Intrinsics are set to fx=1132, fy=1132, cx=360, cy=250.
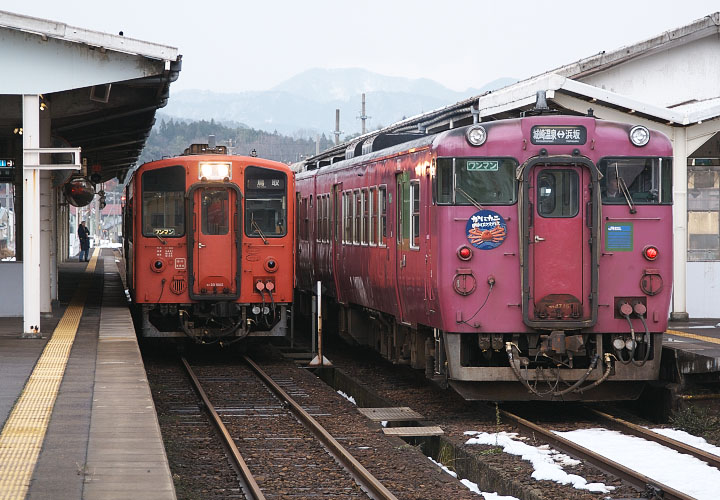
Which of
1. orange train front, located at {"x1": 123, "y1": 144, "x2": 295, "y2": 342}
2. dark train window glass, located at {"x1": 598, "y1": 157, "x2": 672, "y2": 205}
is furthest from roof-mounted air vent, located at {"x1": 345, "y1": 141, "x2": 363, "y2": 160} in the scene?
dark train window glass, located at {"x1": 598, "y1": 157, "x2": 672, "y2": 205}

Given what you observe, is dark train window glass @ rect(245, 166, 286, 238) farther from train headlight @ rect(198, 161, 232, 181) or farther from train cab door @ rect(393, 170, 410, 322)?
train cab door @ rect(393, 170, 410, 322)

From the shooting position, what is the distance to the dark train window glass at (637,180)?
1102 cm

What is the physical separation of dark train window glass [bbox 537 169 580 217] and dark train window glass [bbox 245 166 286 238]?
5709 mm

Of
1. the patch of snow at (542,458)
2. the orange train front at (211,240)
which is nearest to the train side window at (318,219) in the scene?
the orange train front at (211,240)

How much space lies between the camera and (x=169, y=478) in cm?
674

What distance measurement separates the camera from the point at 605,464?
8836 millimetres

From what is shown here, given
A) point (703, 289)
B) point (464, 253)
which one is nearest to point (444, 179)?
point (464, 253)

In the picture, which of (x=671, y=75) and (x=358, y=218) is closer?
(x=358, y=218)

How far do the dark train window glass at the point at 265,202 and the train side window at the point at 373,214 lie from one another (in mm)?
1964

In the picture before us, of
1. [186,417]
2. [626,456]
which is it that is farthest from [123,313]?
[626,456]

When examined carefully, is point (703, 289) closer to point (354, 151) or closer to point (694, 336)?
point (694, 336)

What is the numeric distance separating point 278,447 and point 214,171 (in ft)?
20.5

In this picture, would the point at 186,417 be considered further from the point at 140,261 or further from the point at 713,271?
the point at 713,271

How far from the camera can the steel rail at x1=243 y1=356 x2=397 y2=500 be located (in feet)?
27.1
